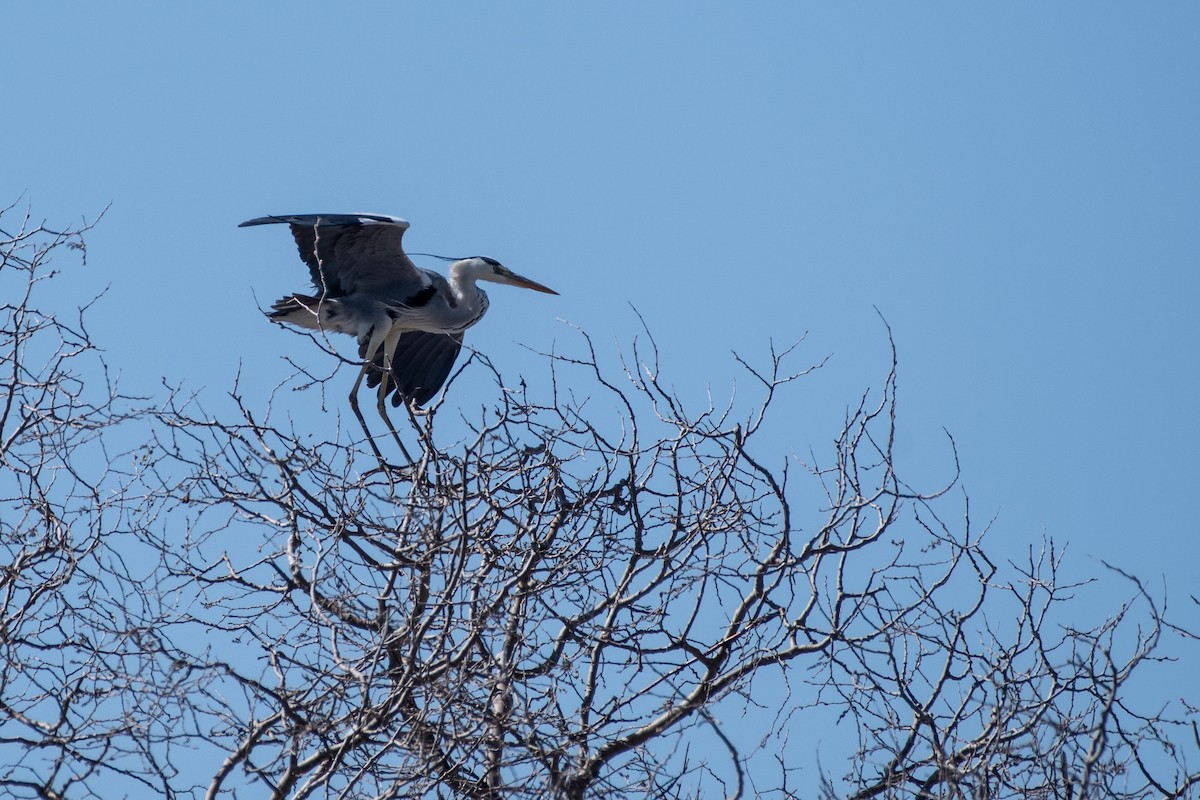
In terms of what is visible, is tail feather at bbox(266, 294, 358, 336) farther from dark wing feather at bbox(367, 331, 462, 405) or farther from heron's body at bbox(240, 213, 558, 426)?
dark wing feather at bbox(367, 331, 462, 405)

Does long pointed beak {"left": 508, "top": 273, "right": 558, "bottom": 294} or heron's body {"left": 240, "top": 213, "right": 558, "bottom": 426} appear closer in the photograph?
heron's body {"left": 240, "top": 213, "right": 558, "bottom": 426}

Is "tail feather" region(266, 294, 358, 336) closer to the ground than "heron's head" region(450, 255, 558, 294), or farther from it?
closer to the ground

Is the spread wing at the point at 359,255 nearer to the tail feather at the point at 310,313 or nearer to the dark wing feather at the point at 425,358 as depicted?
the tail feather at the point at 310,313

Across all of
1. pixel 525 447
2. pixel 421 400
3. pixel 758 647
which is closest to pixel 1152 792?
pixel 758 647

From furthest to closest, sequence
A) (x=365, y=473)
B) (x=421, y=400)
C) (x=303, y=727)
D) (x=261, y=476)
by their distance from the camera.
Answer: (x=421, y=400) → (x=365, y=473) → (x=261, y=476) → (x=303, y=727)

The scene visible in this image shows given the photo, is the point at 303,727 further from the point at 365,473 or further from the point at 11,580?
the point at 365,473

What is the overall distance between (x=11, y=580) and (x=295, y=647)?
3.00ft

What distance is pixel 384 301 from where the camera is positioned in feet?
28.5

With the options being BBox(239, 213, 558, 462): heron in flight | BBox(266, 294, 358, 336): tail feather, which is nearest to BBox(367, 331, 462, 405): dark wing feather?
BBox(239, 213, 558, 462): heron in flight

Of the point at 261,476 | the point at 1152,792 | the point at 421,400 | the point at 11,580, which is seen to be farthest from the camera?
the point at 421,400

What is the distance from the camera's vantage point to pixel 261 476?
4.82 meters

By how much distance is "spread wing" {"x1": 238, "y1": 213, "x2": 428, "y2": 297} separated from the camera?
7.93 meters

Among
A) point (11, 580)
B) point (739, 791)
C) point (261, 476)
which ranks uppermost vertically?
point (261, 476)

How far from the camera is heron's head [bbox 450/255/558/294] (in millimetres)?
9555
